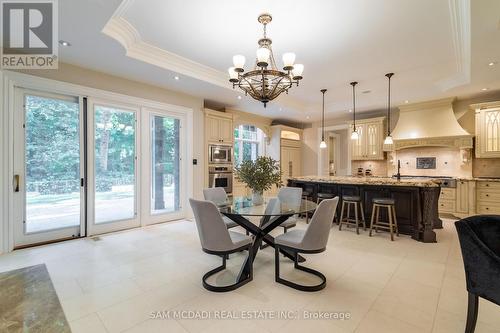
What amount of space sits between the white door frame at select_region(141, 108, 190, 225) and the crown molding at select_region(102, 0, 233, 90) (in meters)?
1.19

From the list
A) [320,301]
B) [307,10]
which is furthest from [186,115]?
[320,301]

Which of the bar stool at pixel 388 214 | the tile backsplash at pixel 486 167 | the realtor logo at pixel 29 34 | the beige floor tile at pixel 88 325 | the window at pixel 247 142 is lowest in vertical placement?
the beige floor tile at pixel 88 325

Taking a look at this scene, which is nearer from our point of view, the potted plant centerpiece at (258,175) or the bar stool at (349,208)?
the potted plant centerpiece at (258,175)

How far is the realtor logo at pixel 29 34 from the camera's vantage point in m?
2.59

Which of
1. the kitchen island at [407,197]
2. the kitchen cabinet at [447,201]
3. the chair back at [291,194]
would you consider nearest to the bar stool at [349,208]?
the kitchen island at [407,197]

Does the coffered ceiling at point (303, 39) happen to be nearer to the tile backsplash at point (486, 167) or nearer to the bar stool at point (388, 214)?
the tile backsplash at point (486, 167)

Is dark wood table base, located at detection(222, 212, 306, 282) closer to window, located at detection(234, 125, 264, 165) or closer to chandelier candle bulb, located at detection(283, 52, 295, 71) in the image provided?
chandelier candle bulb, located at detection(283, 52, 295, 71)

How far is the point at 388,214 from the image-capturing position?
4336mm

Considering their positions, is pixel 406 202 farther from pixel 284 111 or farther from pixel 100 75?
pixel 100 75

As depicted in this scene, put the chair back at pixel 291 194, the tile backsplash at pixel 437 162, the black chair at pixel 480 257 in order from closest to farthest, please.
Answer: the black chair at pixel 480 257
the chair back at pixel 291 194
the tile backsplash at pixel 437 162

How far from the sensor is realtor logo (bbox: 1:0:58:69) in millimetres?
2588

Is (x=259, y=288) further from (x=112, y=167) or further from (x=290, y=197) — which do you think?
(x=112, y=167)

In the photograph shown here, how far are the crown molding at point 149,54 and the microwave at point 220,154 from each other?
1.53 meters

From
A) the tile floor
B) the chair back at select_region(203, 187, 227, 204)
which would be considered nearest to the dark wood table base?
the tile floor
